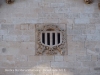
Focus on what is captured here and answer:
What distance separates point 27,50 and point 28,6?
44.7 inches

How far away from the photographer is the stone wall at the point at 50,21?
5.77 m

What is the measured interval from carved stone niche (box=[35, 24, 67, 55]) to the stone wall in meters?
0.11

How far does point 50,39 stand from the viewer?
581cm

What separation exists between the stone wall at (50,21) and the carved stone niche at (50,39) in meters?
0.11

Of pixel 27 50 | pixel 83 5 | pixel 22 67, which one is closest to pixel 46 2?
pixel 83 5

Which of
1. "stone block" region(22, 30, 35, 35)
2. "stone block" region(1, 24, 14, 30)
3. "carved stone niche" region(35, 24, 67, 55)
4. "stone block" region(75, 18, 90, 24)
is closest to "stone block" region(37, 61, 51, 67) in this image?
"carved stone niche" region(35, 24, 67, 55)

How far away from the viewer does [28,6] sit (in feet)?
19.5

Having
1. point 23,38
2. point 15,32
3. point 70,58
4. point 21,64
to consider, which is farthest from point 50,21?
point 21,64

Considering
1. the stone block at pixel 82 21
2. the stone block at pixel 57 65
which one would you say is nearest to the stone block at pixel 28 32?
the stone block at pixel 57 65

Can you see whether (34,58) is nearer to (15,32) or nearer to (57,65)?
(57,65)

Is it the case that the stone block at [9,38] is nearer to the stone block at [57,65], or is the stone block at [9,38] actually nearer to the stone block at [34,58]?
the stone block at [34,58]

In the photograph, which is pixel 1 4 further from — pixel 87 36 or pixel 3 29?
pixel 87 36

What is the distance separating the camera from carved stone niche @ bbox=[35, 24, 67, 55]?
577 cm

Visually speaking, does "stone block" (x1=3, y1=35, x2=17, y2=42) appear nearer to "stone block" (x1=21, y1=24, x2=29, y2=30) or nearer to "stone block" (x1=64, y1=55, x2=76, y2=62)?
"stone block" (x1=21, y1=24, x2=29, y2=30)
